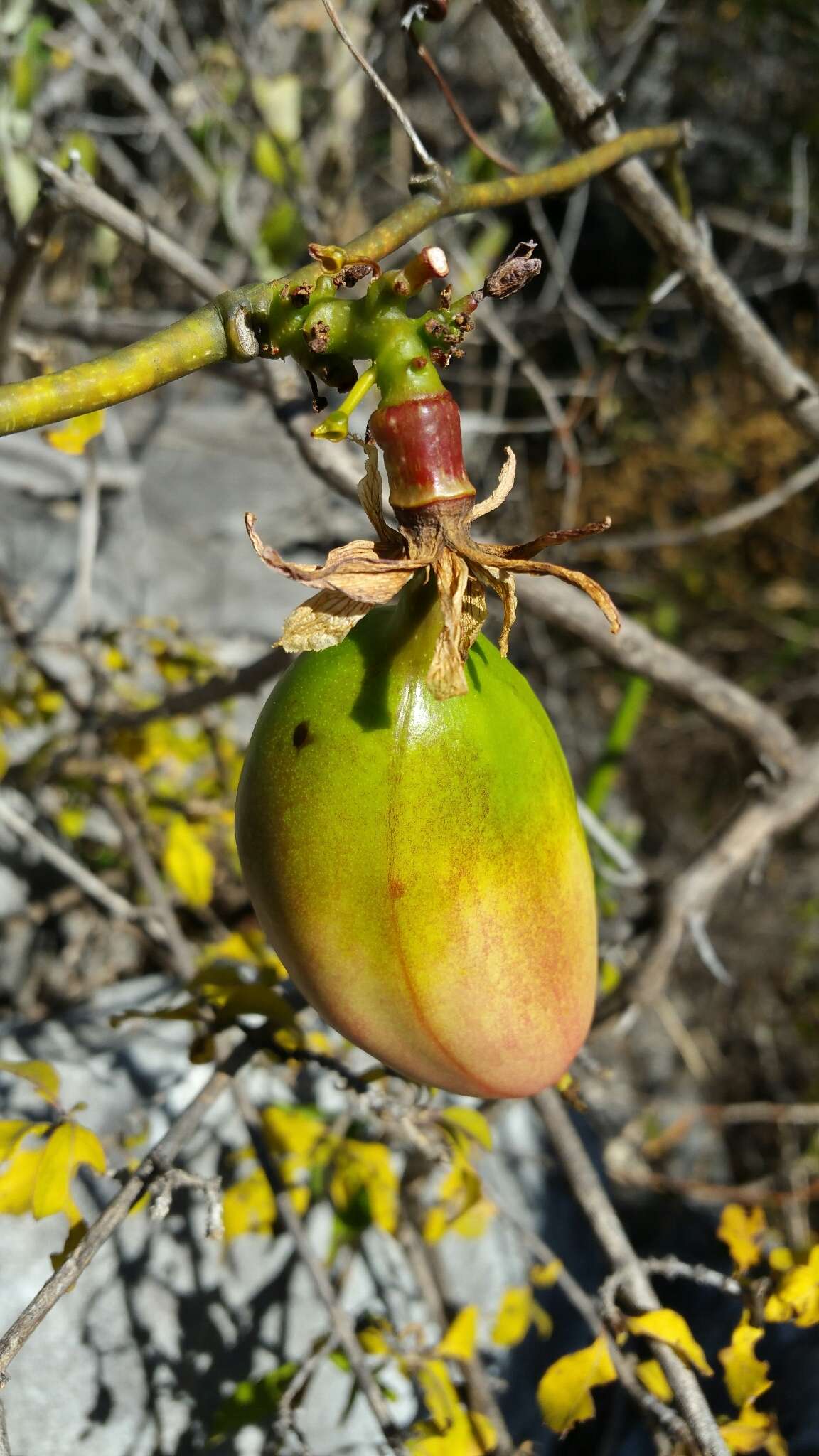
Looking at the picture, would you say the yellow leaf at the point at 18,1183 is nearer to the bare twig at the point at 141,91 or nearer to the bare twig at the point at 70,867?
the bare twig at the point at 70,867

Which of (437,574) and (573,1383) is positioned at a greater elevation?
(437,574)

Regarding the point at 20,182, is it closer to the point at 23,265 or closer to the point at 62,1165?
the point at 23,265

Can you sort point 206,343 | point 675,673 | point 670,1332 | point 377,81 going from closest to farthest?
point 206,343
point 377,81
point 670,1332
point 675,673

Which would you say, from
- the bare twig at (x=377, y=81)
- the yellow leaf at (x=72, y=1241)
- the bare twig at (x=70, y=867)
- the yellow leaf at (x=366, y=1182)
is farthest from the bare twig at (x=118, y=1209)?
the bare twig at (x=377, y=81)

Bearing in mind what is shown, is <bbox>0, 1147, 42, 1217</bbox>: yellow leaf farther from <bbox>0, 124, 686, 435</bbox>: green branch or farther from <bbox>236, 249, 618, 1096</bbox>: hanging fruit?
<bbox>0, 124, 686, 435</bbox>: green branch

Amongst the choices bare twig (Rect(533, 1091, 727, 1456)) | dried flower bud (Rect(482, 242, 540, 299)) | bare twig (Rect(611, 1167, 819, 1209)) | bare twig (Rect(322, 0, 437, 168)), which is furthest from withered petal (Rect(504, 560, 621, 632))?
A: bare twig (Rect(611, 1167, 819, 1209))

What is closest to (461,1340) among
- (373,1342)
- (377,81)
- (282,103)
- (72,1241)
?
(373,1342)
